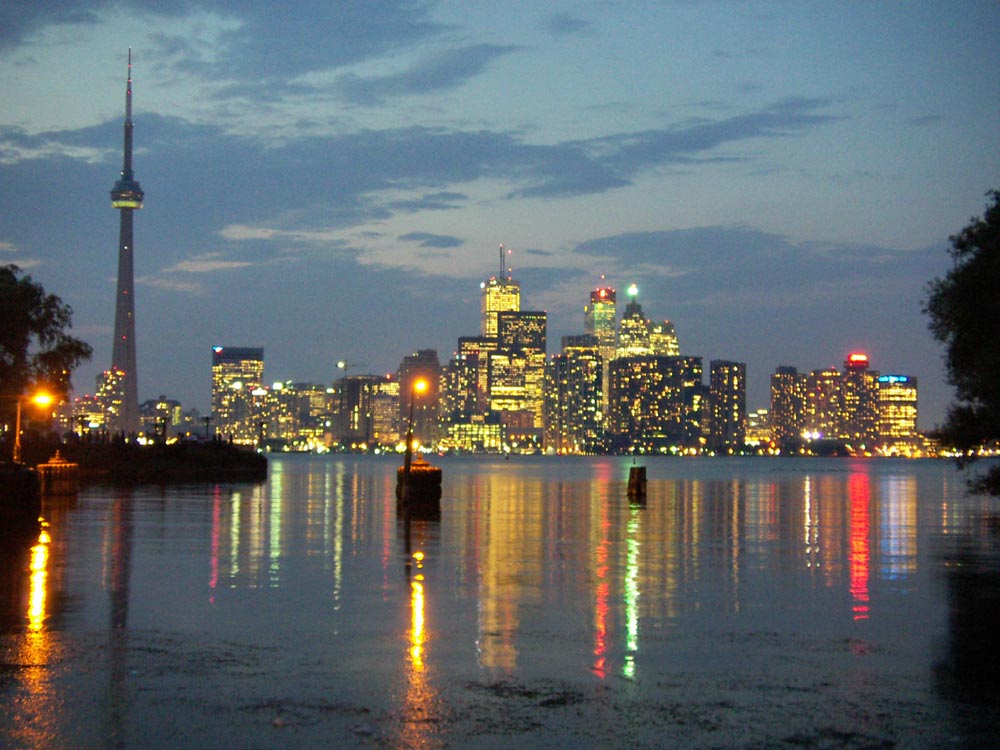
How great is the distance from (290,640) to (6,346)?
163 ft

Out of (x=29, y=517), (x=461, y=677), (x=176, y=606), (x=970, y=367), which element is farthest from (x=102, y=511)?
(x=461, y=677)

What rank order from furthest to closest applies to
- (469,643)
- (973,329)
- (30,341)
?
(30,341) → (973,329) → (469,643)

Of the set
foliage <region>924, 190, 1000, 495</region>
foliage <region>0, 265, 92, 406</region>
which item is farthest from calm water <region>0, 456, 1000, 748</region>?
foliage <region>0, 265, 92, 406</region>

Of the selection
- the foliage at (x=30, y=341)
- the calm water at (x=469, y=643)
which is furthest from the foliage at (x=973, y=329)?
the foliage at (x=30, y=341)

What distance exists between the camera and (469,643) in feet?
55.9

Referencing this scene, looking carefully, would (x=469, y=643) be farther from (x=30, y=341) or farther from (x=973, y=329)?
(x=30, y=341)

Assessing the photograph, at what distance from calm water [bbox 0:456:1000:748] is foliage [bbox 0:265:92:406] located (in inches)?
1094

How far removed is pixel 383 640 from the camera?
17.2 m

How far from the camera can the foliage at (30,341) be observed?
61.3 meters

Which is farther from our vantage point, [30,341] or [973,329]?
[30,341]

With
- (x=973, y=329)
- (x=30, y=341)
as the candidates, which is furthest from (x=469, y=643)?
(x=30, y=341)

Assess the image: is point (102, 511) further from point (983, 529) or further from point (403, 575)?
point (983, 529)

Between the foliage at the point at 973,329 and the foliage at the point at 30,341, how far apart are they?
1712 inches

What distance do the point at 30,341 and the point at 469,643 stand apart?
5719 cm
